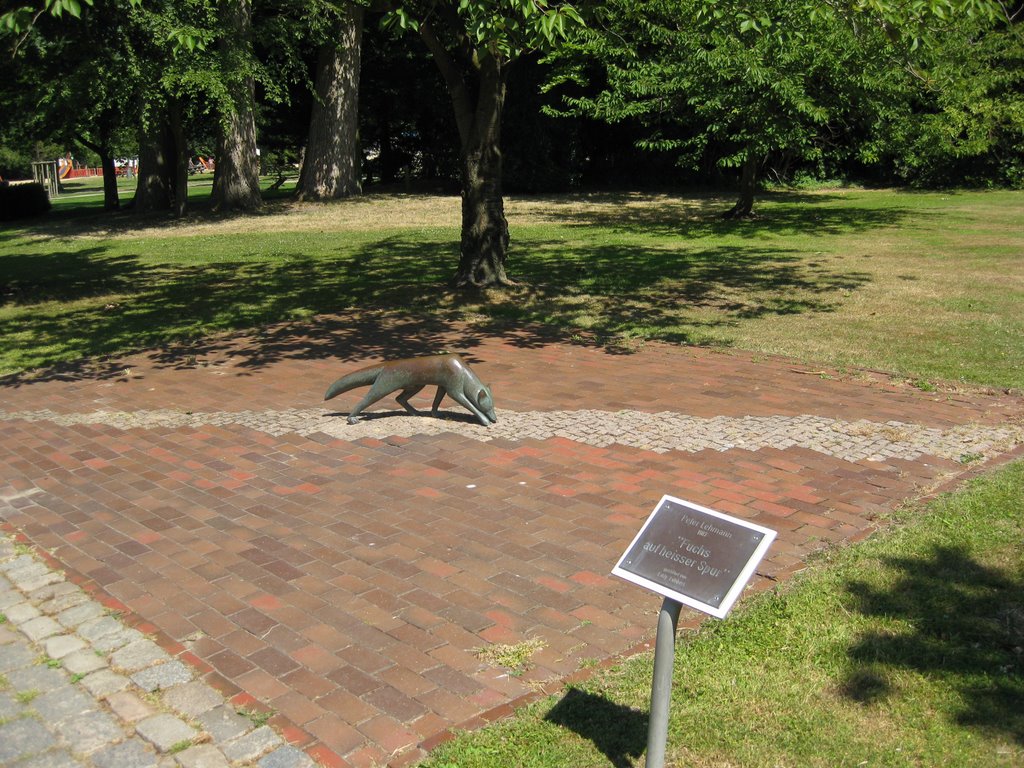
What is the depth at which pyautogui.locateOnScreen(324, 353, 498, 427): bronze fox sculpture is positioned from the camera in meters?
7.54

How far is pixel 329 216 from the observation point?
86.3 feet

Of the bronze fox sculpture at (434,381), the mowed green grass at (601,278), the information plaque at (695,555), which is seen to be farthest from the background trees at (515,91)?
the information plaque at (695,555)

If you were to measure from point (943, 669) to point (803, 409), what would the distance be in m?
4.15

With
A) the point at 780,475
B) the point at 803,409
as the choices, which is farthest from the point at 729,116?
the point at 780,475

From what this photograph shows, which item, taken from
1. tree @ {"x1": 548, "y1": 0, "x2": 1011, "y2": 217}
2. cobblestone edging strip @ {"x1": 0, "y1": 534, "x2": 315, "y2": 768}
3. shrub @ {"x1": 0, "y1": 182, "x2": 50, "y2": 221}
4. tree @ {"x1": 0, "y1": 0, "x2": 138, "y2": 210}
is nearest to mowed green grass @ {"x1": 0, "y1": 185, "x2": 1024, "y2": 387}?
tree @ {"x1": 548, "y1": 0, "x2": 1011, "y2": 217}

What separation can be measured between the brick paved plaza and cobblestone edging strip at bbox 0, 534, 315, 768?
12cm

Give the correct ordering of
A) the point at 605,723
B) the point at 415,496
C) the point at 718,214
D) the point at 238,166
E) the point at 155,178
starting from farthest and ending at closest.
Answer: the point at 155,178 < the point at 238,166 < the point at 718,214 < the point at 415,496 < the point at 605,723

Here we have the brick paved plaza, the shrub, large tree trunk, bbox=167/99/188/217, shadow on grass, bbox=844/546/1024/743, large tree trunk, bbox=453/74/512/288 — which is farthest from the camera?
the shrub

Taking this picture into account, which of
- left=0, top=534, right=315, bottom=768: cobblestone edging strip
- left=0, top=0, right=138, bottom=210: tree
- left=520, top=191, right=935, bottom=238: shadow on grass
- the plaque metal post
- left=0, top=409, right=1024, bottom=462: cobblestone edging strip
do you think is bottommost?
left=0, top=534, right=315, bottom=768: cobblestone edging strip

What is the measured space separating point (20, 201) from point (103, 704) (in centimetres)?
3031

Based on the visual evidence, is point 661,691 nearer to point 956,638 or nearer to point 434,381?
point 956,638

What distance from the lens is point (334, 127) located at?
29.9m

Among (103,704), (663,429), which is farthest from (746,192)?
(103,704)

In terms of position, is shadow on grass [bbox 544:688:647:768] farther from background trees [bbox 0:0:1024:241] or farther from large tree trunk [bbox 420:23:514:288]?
large tree trunk [bbox 420:23:514:288]
